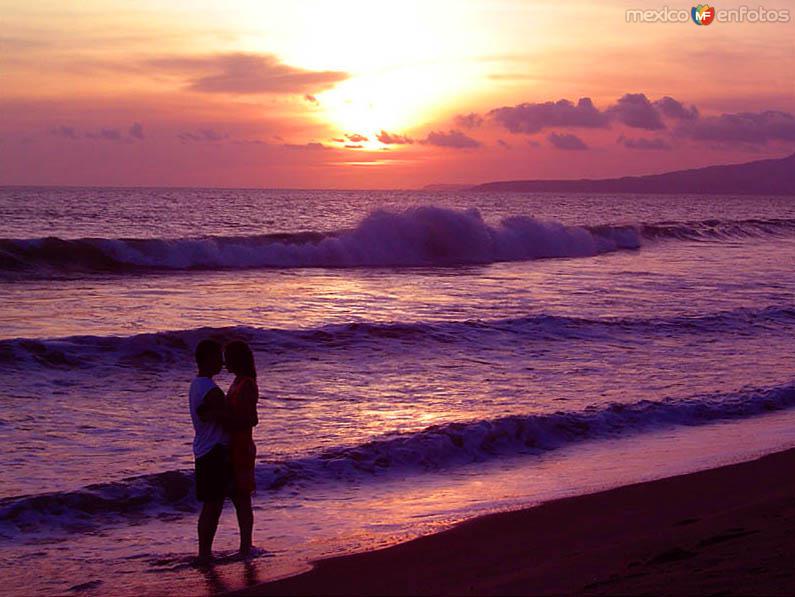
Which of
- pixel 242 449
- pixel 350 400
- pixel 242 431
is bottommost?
pixel 350 400

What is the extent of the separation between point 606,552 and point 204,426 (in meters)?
2.70

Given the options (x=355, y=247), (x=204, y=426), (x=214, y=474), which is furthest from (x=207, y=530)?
(x=355, y=247)

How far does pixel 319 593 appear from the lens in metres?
5.49

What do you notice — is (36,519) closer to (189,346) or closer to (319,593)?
(319,593)

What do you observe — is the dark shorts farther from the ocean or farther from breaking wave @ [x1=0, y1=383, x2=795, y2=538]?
breaking wave @ [x1=0, y1=383, x2=795, y2=538]

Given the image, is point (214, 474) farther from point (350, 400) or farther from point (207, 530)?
point (350, 400)

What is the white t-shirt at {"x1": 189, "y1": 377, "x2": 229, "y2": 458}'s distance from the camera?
6227 millimetres

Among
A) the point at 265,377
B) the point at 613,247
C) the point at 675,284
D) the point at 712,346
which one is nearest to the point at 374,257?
the point at 675,284

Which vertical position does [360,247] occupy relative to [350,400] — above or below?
above

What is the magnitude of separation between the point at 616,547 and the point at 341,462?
327 centimetres

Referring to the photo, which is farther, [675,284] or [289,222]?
[289,222]

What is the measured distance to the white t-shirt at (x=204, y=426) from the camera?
6.23 meters

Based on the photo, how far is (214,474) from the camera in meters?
6.27

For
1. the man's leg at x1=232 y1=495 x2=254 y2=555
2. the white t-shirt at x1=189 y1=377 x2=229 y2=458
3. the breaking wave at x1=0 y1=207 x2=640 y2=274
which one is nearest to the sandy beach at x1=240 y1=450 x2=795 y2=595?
the man's leg at x1=232 y1=495 x2=254 y2=555
